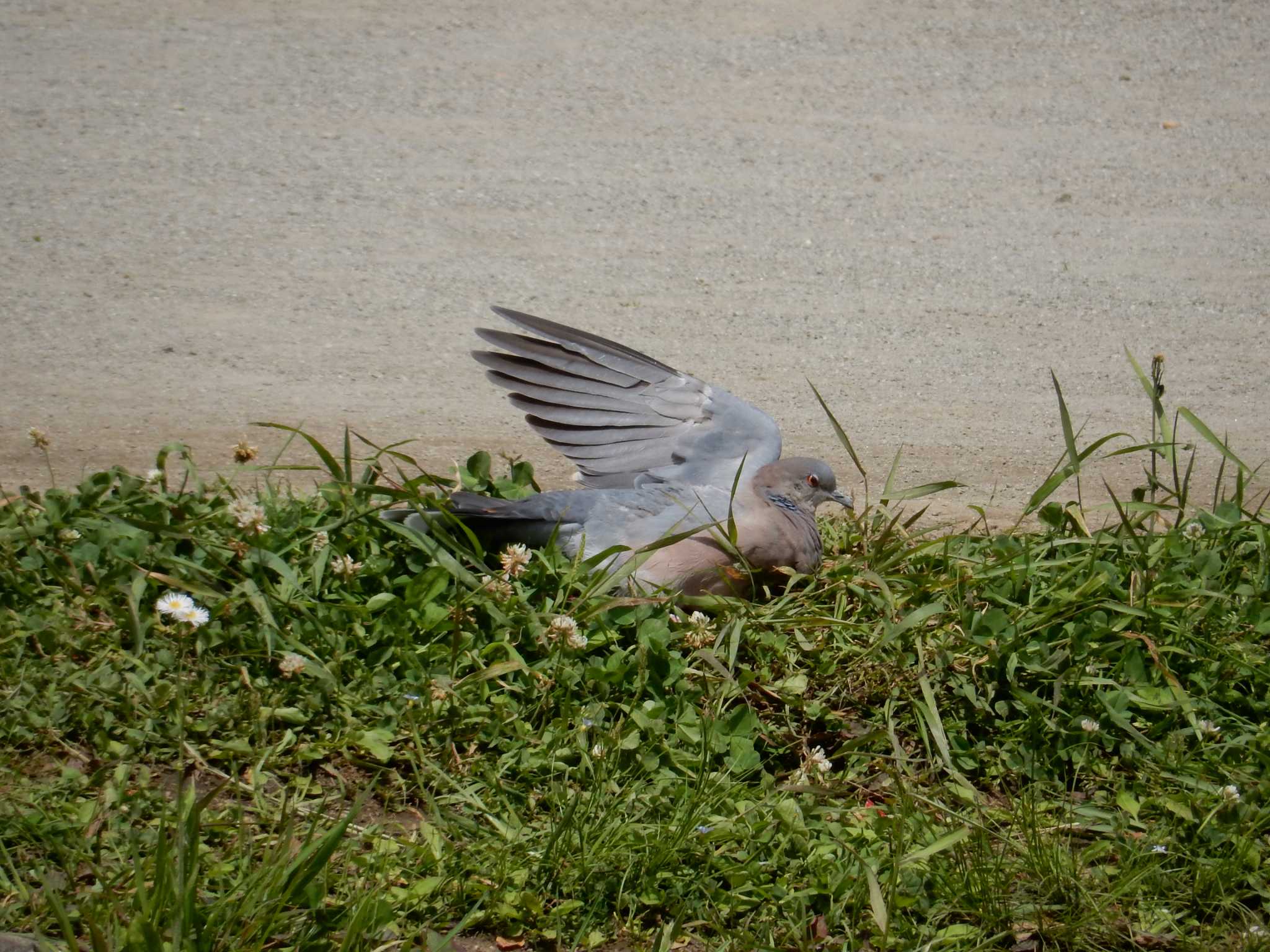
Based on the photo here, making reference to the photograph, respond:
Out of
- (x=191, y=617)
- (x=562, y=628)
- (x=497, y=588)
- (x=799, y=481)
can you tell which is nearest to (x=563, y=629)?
(x=562, y=628)

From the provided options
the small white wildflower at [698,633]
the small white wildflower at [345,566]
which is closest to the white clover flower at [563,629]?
the small white wildflower at [698,633]

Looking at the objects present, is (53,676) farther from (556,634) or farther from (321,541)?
(556,634)

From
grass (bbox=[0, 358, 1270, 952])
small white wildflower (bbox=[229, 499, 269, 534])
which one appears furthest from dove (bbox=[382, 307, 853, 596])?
small white wildflower (bbox=[229, 499, 269, 534])

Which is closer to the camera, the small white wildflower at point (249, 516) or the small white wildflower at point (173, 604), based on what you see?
the small white wildflower at point (173, 604)

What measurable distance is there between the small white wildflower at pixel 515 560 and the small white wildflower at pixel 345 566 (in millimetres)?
350

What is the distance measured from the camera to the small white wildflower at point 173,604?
2.75 meters

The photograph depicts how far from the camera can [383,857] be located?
2377mm

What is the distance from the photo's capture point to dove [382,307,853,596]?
316 cm

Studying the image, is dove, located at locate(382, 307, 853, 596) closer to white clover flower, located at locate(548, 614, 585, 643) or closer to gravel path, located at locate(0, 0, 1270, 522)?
white clover flower, located at locate(548, 614, 585, 643)

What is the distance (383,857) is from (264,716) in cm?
46

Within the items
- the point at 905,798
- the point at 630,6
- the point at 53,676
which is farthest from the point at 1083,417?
the point at 630,6

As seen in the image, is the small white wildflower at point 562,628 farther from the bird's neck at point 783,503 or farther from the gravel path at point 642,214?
the gravel path at point 642,214

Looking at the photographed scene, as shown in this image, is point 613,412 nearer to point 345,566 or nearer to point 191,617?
point 345,566

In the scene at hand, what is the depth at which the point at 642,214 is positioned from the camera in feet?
18.5
